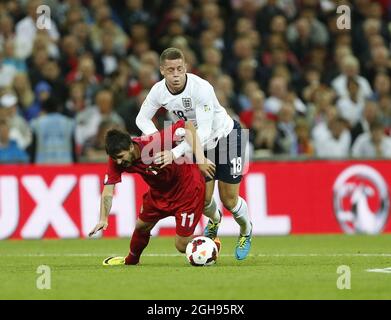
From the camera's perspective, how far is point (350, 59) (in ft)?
62.2

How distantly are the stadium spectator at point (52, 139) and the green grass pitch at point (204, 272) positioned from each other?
1.75 metres

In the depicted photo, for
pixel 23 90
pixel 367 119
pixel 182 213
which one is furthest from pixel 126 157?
pixel 367 119

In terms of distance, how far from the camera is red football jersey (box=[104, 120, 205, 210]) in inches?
435

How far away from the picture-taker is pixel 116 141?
1063cm

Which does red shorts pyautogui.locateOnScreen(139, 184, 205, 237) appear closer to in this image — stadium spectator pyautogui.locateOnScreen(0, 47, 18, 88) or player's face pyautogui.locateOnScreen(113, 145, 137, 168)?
player's face pyautogui.locateOnScreen(113, 145, 137, 168)

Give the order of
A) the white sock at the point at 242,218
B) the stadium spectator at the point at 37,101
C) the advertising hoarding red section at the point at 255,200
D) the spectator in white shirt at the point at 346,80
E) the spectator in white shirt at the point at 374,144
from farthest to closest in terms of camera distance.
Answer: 1. the spectator in white shirt at the point at 346,80
2. the stadium spectator at the point at 37,101
3. the spectator in white shirt at the point at 374,144
4. the advertising hoarding red section at the point at 255,200
5. the white sock at the point at 242,218

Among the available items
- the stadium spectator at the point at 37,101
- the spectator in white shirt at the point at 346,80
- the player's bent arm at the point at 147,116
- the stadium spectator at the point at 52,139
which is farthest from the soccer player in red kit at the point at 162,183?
the spectator in white shirt at the point at 346,80

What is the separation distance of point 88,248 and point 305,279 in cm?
511

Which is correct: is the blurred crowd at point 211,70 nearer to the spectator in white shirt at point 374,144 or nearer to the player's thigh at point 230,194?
the spectator in white shirt at point 374,144

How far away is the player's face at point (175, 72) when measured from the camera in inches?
452

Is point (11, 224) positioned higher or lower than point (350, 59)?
lower
